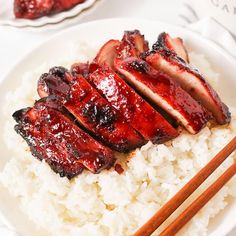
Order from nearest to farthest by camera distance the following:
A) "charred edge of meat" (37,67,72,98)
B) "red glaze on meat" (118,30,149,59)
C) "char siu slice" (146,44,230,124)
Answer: "char siu slice" (146,44,230,124)
"charred edge of meat" (37,67,72,98)
"red glaze on meat" (118,30,149,59)

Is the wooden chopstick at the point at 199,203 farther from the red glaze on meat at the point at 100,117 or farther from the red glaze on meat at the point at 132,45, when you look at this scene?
the red glaze on meat at the point at 132,45

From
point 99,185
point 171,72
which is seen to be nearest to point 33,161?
point 99,185

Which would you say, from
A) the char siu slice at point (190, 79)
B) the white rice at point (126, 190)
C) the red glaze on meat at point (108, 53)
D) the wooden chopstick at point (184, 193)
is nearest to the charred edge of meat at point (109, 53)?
the red glaze on meat at point (108, 53)

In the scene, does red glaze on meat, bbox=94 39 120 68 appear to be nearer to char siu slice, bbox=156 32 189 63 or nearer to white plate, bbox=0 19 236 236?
char siu slice, bbox=156 32 189 63

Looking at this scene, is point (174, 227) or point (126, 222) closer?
point (174, 227)

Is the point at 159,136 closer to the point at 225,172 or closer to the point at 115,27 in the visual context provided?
the point at 225,172

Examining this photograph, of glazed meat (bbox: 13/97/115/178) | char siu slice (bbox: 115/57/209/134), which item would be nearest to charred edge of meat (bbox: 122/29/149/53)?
char siu slice (bbox: 115/57/209/134)

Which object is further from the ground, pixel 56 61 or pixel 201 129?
pixel 56 61
